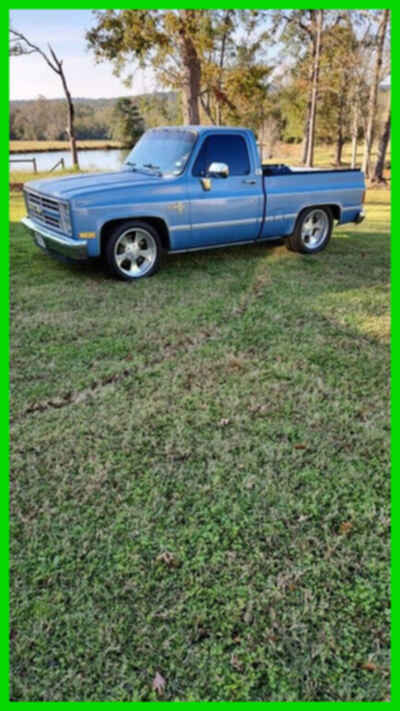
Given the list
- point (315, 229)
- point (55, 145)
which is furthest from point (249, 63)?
point (55, 145)

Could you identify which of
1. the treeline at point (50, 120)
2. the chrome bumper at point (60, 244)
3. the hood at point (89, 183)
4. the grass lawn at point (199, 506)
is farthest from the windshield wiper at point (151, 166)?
the treeline at point (50, 120)

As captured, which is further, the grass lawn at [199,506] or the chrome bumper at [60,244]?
the chrome bumper at [60,244]

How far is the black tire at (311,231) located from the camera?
802 centimetres

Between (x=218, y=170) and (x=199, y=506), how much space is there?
4.99 meters

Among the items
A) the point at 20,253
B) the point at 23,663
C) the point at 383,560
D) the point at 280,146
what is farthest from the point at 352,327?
the point at 280,146

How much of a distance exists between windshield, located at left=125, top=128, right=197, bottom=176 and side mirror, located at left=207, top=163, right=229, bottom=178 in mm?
377

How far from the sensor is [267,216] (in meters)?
7.43

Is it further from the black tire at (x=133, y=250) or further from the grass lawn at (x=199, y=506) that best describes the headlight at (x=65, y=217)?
the grass lawn at (x=199, y=506)

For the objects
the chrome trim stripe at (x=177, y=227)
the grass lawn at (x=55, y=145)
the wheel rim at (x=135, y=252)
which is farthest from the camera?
the grass lawn at (x=55, y=145)

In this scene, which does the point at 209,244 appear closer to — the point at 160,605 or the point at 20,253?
the point at 20,253

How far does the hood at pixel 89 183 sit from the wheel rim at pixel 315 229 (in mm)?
2791

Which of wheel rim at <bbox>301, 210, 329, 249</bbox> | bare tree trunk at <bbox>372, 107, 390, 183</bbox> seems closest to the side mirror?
wheel rim at <bbox>301, 210, 329, 249</bbox>

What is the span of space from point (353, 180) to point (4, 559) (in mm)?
7892

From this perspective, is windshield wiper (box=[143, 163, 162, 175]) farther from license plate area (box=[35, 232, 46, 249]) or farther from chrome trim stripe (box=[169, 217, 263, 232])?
license plate area (box=[35, 232, 46, 249])
